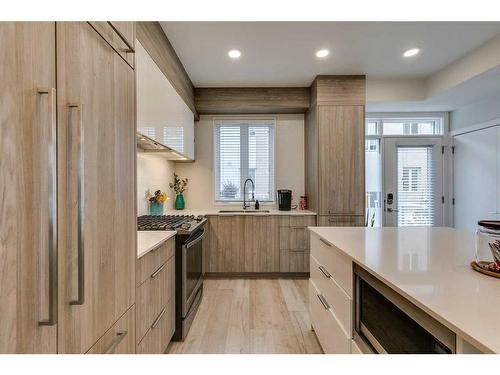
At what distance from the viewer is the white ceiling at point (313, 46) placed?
2.30 meters

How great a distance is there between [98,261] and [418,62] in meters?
3.75

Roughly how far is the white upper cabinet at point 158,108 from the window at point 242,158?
1010 millimetres

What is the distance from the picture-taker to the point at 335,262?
155cm

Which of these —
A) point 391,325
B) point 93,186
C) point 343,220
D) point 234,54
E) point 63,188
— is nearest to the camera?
point 63,188

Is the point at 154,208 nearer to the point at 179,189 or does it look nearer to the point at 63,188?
the point at 179,189

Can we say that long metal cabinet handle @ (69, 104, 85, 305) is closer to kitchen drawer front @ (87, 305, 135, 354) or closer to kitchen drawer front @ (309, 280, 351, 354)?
kitchen drawer front @ (87, 305, 135, 354)

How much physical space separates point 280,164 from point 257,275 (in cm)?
175

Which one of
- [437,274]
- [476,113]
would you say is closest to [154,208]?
[437,274]

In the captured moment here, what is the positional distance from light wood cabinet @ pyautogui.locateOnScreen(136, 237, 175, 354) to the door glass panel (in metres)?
3.38

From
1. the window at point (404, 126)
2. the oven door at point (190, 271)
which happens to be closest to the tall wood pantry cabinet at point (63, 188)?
the oven door at point (190, 271)

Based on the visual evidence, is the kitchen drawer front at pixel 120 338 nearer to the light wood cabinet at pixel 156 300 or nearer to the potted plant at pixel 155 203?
the light wood cabinet at pixel 156 300

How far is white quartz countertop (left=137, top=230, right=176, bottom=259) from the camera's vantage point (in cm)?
144

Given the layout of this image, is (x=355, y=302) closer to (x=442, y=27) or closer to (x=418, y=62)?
(x=442, y=27)
